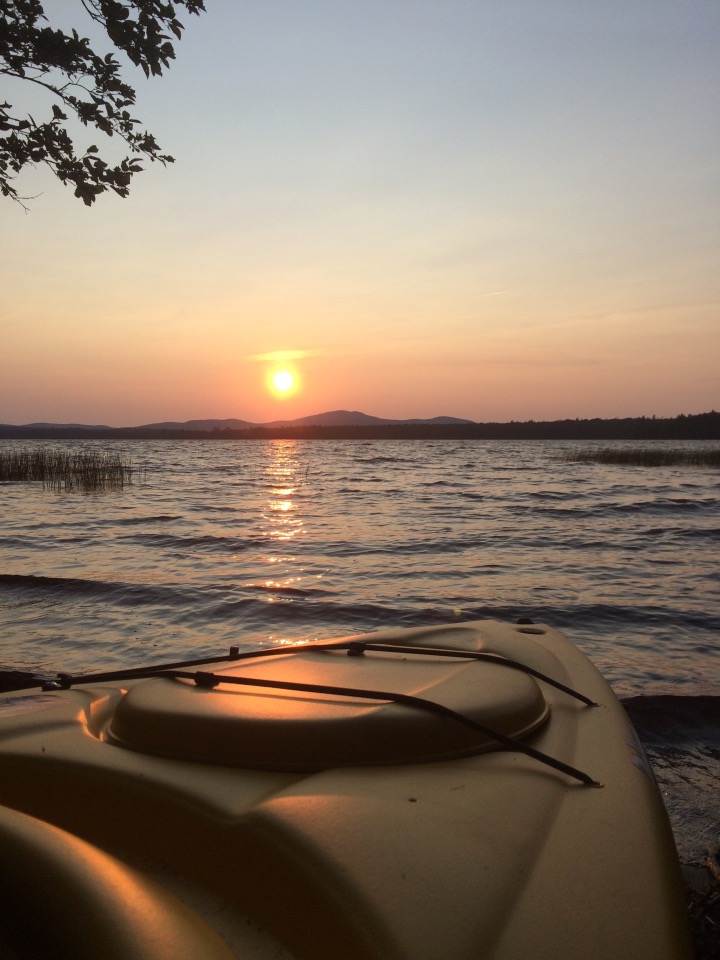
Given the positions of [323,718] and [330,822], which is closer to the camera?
[330,822]

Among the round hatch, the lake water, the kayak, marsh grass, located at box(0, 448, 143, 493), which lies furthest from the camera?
marsh grass, located at box(0, 448, 143, 493)

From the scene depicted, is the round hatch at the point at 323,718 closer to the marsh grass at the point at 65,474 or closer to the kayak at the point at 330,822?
the kayak at the point at 330,822

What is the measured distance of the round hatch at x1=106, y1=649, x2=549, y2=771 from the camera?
6.95ft

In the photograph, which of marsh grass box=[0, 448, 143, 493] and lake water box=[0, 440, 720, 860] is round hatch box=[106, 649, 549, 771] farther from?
marsh grass box=[0, 448, 143, 493]

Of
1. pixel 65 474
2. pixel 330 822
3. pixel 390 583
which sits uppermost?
pixel 330 822

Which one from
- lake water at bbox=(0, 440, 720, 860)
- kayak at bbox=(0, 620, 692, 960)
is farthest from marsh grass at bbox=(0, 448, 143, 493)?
kayak at bbox=(0, 620, 692, 960)

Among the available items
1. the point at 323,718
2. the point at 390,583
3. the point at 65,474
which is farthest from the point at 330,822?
the point at 65,474

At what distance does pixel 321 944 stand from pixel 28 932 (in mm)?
592

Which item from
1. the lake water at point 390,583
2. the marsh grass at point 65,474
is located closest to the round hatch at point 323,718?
the lake water at point 390,583

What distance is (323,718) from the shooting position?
7.20 feet

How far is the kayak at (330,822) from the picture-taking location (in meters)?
1.42

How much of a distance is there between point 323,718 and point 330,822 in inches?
19.0

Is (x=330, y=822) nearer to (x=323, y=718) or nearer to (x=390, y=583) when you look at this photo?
(x=323, y=718)

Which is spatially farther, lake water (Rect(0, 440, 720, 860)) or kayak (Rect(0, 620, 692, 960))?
lake water (Rect(0, 440, 720, 860))
